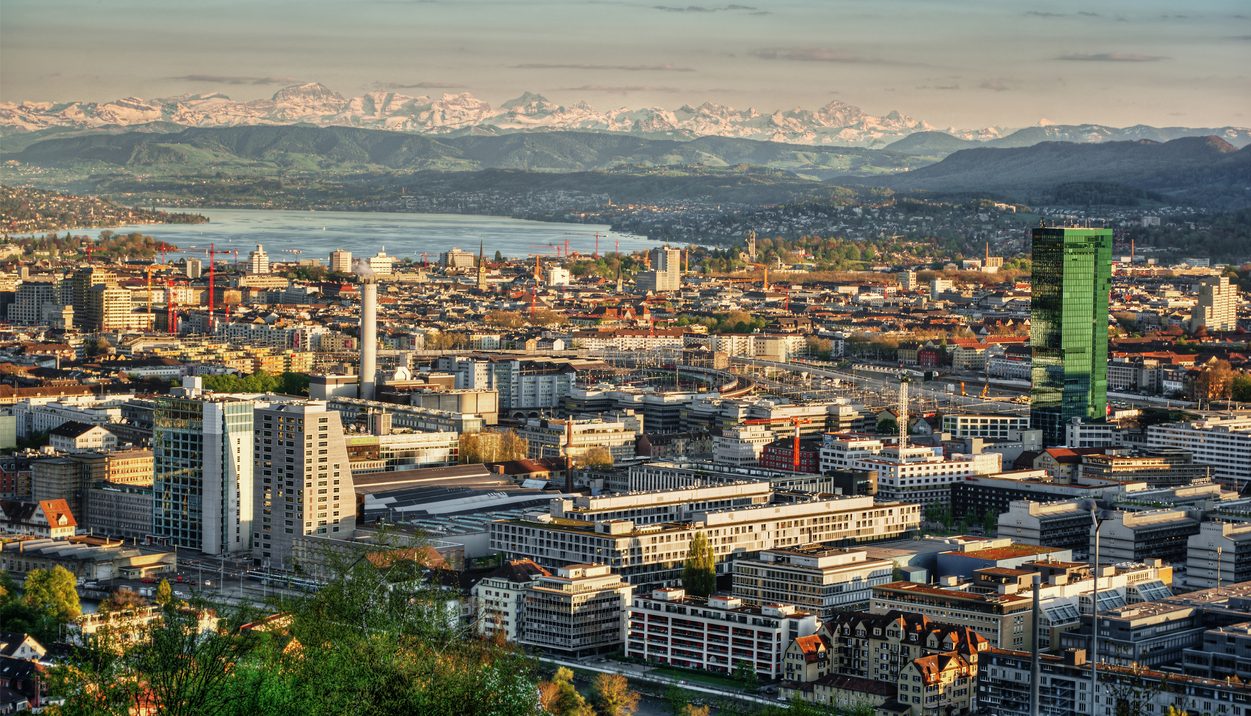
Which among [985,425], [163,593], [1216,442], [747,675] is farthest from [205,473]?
[1216,442]

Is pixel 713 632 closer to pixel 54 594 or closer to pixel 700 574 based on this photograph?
pixel 700 574

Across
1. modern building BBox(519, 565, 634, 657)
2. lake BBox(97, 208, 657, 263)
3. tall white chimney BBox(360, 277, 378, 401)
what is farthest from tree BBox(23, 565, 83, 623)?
lake BBox(97, 208, 657, 263)

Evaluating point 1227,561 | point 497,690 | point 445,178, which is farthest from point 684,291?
point 445,178

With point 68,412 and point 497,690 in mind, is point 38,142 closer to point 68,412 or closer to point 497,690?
point 68,412

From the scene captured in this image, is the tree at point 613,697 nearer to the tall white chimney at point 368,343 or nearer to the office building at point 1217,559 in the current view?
the office building at point 1217,559

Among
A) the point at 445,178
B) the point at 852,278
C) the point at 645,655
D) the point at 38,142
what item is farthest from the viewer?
the point at 38,142

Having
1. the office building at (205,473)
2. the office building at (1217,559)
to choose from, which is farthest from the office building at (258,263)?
the office building at (1217,559)
